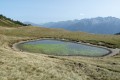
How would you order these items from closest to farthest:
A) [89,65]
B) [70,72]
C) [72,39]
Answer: [70,72] < [89,65] < [72,39]

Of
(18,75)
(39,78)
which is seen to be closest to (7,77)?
(18,75)

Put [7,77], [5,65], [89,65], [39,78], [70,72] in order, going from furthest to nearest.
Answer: [89,65] → [70,72] → [5,65] → [39,78] → [7,77]

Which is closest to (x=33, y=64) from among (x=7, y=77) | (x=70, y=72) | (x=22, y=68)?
(x=22, y=68)

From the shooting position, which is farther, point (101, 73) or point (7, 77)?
point (101, 73)

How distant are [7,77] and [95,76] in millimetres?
15696

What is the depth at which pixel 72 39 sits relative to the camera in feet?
357

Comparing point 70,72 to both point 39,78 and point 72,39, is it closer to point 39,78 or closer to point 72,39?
point 39,78

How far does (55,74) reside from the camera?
36938mm

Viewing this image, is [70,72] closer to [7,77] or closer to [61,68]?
[61,68]

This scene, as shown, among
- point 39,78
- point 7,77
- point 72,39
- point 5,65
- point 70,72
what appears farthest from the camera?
point 72,39

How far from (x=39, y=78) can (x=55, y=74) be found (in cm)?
393

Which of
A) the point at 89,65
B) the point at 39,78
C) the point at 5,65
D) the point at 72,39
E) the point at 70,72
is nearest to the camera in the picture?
the point at 39,78

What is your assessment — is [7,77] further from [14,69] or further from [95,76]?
[95,76]

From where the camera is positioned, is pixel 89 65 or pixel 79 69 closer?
pixel 79 69
